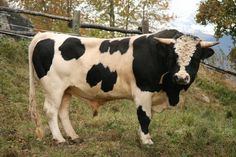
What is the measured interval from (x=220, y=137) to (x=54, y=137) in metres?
2.78

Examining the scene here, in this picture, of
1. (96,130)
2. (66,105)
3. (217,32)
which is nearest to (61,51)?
(66,105)

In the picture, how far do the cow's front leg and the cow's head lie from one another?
1.80 feet

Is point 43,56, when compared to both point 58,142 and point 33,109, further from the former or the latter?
point 58,142

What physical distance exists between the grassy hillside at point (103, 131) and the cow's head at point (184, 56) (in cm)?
86

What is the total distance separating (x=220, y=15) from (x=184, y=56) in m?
14.6

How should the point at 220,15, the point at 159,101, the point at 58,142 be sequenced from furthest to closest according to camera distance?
the point at 220,15 → the point at 58,142 → the point at 159,101

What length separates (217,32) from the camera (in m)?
22.2

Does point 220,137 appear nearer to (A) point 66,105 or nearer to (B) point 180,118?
(B) point 180,118

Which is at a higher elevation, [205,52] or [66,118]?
[205,52]

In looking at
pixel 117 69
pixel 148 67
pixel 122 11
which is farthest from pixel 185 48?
pixel 122 11

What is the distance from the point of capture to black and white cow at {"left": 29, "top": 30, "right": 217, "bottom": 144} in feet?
24.8

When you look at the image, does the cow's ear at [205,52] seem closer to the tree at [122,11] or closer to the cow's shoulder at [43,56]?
the cow's shoulder at [43,56]

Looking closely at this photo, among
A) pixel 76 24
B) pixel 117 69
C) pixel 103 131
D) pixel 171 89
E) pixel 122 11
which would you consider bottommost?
pixel 122 11

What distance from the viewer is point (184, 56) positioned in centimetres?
743
